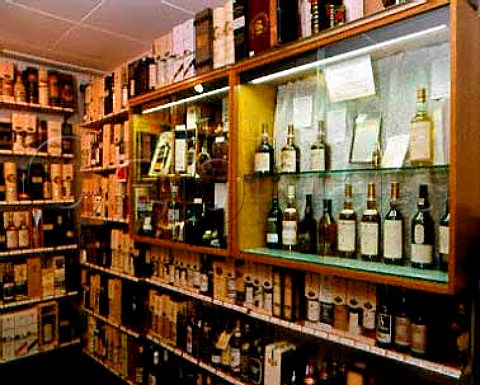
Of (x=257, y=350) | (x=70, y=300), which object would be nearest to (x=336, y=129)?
(x=257, y=350)

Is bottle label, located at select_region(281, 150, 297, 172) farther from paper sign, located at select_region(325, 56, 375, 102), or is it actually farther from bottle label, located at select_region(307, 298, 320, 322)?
bottle label, located at select_region(307, 298, 320, 322)

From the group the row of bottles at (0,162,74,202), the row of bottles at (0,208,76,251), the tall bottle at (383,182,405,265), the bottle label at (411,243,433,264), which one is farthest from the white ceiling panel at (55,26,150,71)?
the bottle label at (411,243,433,264)

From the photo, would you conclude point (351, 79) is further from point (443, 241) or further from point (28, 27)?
point (28, 27)

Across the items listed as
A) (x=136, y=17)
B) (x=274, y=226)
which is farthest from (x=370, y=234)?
(x=136, y=17)

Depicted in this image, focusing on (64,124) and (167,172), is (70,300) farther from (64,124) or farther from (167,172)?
(167,172)

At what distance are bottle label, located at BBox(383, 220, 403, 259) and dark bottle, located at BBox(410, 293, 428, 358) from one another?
0.20 metres

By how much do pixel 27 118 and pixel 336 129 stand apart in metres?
2.89

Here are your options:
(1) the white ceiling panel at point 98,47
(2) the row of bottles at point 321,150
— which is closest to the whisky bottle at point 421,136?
(2) the row of bottles at point 321,150

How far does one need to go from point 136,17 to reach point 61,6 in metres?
0.48

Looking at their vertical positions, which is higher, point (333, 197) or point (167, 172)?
point (167, 172)

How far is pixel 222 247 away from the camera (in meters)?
1.97

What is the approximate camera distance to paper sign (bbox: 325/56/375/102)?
1.57 metres

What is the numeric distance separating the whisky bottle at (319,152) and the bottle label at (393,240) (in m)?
0.43

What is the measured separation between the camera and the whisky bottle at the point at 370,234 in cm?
154
